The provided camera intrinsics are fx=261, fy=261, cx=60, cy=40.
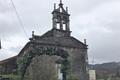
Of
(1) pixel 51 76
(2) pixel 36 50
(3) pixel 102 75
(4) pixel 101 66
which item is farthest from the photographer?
(4) pixel 101 66

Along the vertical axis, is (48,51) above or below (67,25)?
below

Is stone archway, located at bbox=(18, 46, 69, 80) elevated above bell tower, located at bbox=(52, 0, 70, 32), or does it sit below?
below

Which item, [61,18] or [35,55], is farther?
[61,18]

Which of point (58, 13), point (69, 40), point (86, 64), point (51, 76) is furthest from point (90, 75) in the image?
point (51, 76)

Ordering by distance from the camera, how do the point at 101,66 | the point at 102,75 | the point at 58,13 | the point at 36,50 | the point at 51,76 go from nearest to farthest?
1. the point at 36,50
2. the point at 51,76
3. the point at 58,13
4. the point at 102,75
5. the point at 101,66

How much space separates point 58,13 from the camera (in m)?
32.0

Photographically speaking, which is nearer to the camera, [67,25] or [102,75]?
[67,25]

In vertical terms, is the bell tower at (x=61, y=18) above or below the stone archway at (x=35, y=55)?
above

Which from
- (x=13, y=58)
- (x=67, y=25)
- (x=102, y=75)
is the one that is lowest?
(x=102, y=75)

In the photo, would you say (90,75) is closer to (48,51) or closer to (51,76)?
(51,76)

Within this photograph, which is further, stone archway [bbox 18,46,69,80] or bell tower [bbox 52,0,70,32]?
bell tower [bbox 52,0,70,32]

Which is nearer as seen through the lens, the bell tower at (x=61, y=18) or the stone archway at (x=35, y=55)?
the stone archway at (x=35, y=55)

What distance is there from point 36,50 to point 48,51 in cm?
79

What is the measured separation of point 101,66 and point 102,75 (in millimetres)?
7873
